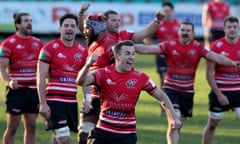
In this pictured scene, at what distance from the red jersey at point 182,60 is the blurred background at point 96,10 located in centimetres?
2612

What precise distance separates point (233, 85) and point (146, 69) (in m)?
15.3

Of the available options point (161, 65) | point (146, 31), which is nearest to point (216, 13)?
point (161, 65)

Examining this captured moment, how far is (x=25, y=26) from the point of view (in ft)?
47.6

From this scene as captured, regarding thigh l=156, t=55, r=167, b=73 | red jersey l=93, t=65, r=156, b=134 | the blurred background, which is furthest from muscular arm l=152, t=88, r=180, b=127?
the blurred background

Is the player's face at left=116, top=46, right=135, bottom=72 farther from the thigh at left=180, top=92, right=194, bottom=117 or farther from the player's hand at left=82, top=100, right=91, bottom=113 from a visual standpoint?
the thigh at left=180, top=92, right=194, bottom=117

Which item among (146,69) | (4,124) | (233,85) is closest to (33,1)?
(146,69)

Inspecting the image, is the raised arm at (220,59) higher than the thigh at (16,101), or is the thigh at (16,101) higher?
the raised arm at (220,59)

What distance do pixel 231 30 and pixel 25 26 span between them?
3.66 metres

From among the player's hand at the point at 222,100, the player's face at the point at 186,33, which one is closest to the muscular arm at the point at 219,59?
the player's face at the point at 186,33

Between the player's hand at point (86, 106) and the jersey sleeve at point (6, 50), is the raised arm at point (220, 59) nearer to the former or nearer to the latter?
the player's hand at point (86, 106)

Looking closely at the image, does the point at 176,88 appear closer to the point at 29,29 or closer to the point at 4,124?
the point at 29,29

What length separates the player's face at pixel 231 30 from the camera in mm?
15781

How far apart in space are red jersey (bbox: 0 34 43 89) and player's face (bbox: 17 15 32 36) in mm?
115

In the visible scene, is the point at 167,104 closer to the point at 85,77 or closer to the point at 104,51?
the point at 85,77
